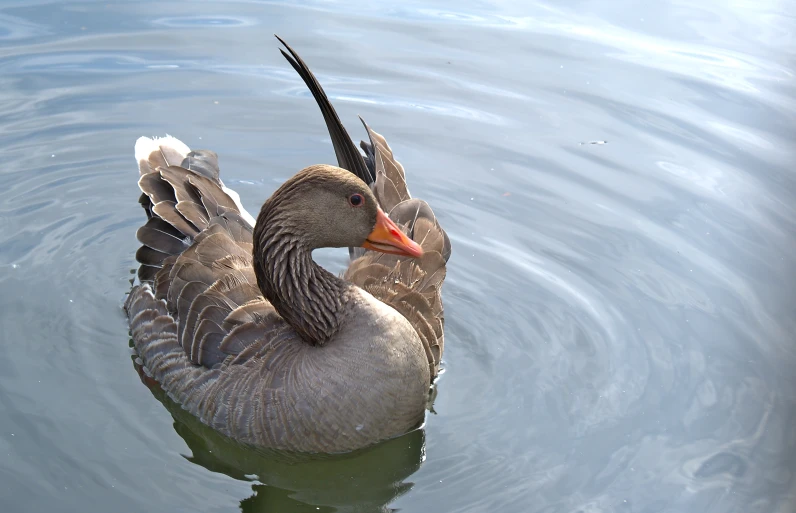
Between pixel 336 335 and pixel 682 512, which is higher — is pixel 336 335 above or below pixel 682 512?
above

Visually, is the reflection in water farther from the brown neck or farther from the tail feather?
the tail feather

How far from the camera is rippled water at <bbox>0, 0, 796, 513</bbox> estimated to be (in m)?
6.12

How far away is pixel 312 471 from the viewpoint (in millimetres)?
6121

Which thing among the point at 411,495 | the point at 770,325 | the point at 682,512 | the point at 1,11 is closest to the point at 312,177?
the point at 411,495

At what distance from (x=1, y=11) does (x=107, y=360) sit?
23.7 ft

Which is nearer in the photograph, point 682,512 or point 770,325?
point 682,512

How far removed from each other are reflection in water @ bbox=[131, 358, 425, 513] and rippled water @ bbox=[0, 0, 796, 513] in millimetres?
18

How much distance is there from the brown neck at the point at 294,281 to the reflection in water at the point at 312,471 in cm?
82

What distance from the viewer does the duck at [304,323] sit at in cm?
600

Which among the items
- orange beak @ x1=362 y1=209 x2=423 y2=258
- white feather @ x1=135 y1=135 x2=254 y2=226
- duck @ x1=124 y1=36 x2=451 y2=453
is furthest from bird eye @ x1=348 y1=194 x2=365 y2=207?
white feather @ x1=135 y1=135 x2=254 y2=226

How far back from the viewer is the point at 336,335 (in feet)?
20.3

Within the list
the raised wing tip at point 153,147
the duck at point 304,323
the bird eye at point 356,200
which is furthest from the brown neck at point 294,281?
the raised wing tip at point 153,147

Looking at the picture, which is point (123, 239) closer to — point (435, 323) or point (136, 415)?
point (136, 415)

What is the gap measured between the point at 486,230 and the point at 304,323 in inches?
124
